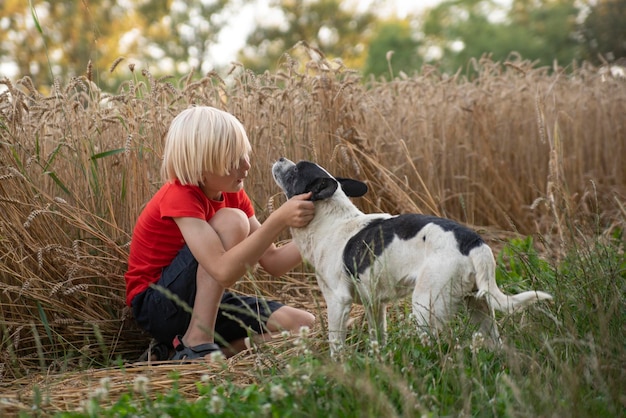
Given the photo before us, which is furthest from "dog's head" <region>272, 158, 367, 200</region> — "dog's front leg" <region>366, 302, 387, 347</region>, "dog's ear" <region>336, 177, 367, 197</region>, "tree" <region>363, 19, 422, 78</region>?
"tree" <region>363, 19, 422, 78</region>

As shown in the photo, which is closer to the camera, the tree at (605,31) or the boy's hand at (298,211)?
the boy's hand at (298,211)

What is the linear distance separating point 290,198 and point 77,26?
2574 centimetres

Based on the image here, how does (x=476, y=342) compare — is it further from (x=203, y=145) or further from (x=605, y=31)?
(x=605, y=31)

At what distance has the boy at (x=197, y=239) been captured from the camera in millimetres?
3418

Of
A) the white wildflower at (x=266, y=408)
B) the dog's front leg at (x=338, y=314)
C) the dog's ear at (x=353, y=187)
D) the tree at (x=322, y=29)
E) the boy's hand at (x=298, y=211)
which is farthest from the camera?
the tree at (x=322, y=29)

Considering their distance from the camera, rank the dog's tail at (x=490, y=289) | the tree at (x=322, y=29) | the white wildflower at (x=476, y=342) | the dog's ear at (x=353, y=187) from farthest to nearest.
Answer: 1. the tree at (x=322, y=29)
2. the dog's ear at (x=353, y=187)
3. the dog's tail at (x=490, y=289)
4. the white wildflower at (x=476, y=342)

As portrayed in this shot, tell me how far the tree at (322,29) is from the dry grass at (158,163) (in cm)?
2942

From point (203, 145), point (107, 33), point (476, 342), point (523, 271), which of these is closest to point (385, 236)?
point (476, 342)

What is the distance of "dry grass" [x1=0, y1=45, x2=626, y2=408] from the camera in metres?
3.82

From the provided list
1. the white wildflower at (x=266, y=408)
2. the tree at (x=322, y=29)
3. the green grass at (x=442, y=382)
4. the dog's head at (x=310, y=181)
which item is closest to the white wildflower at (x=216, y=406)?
the green grass at (x=442, y=382)

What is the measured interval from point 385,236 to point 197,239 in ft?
3.05

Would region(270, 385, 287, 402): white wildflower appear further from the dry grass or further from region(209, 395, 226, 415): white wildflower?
the dry grass

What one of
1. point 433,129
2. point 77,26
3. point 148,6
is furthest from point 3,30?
point 433,129

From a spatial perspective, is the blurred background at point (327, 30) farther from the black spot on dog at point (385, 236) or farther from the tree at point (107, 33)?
the black spot on dog at point (385, 236)
